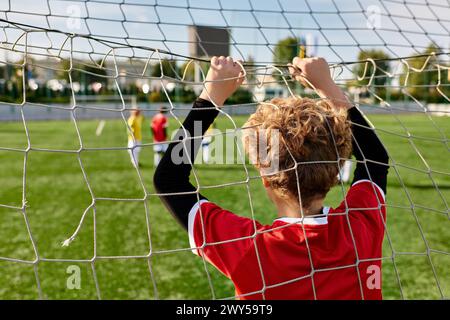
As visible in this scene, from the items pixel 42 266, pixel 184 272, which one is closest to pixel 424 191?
pixel 184 272

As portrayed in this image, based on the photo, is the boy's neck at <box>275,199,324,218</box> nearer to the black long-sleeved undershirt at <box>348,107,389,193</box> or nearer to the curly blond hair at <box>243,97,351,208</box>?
the curly blond hair at <box>243,97,351,208</box>

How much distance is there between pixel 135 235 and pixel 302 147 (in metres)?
3.09

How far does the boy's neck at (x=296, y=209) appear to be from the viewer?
0.99 metres

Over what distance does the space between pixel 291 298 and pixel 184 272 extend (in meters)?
2.18

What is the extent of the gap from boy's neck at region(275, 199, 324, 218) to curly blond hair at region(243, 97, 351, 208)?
0.03ft

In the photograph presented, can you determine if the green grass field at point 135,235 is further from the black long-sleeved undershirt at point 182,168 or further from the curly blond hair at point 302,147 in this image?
the curly blond hair at point 302,147

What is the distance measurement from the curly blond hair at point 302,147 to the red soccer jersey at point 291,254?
0.07 m

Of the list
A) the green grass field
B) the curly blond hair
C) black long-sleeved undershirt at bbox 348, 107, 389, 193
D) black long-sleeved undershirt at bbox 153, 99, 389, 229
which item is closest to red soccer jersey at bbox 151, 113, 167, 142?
the green grass field

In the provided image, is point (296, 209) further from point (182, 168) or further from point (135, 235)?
point (135, 235)

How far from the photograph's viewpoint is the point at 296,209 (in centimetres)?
100

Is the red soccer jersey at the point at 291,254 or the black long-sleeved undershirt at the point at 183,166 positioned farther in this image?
the black long-sleeved undershirt at the point at 183,166

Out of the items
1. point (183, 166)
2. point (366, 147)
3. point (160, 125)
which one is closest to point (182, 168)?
point (183, 166)

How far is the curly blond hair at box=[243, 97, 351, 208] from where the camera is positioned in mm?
969

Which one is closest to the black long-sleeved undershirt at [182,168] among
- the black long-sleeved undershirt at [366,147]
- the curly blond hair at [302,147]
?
the curly blond hair at [302,147]
